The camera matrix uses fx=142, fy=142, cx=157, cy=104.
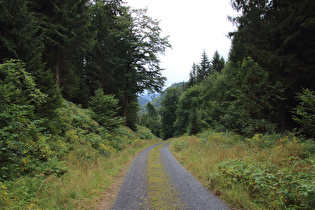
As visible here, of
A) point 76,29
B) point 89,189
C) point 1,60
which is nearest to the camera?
point 89,189

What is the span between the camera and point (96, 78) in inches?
758

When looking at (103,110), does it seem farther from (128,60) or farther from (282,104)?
(282,104)

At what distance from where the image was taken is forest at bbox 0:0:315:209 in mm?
4922

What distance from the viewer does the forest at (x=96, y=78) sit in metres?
4.92

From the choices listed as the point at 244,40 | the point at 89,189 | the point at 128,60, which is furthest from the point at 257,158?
the point at 128,60

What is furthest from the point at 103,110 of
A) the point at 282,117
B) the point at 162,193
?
the point at 282,117

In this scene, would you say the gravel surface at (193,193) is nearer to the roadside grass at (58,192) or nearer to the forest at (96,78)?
the roadside grass at (58,192)

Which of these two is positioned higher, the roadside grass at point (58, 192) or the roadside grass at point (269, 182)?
the roadside grass at point (269, 182)

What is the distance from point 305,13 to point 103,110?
587 inches

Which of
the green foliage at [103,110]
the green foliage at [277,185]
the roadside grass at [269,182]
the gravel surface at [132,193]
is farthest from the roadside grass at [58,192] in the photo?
the green foliage at [103,110]

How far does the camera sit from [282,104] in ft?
32.9

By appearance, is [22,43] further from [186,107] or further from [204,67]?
[204,67]

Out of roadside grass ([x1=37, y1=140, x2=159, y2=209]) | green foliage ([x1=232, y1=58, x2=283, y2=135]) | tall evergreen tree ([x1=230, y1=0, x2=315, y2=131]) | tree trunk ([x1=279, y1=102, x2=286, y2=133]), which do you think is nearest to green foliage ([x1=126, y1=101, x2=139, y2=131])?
green foliage ([x1=232, y1=58, x2=283, y2=135])

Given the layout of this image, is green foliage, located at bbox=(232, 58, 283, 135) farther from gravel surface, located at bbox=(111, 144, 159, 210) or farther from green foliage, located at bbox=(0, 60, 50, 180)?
green foliage, located at bbox=(0, 60, 50, 180)
